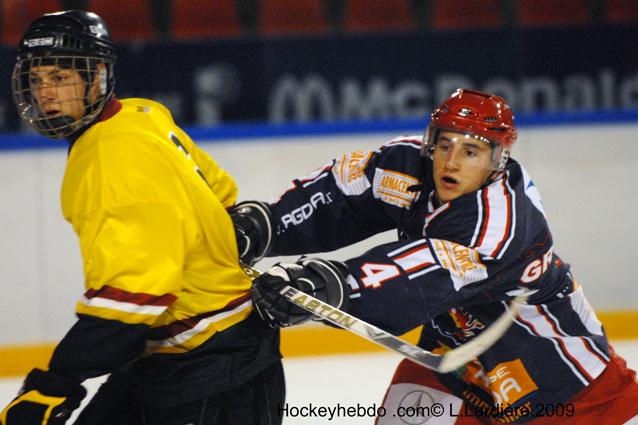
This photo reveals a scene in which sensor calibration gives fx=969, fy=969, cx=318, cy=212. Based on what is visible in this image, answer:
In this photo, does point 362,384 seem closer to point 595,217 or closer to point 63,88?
point 595,217

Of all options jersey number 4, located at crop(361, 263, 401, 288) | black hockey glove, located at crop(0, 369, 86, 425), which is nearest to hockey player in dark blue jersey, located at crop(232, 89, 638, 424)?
jersey number 4, located at crop(361, 263, 401, 288)

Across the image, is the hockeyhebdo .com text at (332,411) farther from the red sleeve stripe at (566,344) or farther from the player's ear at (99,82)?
the player's ear at (99,82)

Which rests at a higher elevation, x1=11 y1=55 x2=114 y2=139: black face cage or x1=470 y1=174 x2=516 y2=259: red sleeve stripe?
x1=11 y1=55 x2=114 y2=139: black face cage

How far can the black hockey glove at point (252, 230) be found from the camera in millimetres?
2254

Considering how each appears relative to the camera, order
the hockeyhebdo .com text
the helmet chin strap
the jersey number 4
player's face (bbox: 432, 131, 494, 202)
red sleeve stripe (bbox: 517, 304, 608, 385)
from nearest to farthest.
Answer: the helmet chin strap → the jersey number 4 → player's face (bbox: 432, 131, 494, 202) → red sleeve stripe (bbox: 517, 304, 608, 385) → the hockeyhebdo .com text

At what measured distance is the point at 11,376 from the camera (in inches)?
167

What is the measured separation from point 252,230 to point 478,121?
59 centimetres

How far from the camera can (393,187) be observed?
2371 mm

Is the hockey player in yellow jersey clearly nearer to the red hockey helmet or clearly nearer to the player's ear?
the player's ear

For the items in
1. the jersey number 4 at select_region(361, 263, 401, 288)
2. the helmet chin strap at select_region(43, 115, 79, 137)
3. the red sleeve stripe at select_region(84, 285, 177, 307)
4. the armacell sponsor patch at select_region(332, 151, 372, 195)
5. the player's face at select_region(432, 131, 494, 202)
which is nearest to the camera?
the red sleeve stripe at select_region(84, 285, 177, 307)

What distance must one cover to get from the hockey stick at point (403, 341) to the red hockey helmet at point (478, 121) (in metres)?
0.36

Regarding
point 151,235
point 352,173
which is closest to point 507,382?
point 352,173

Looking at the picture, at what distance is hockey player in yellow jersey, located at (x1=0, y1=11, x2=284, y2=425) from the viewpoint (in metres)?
1.74

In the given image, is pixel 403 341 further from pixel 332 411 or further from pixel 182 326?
pixel 332 411
